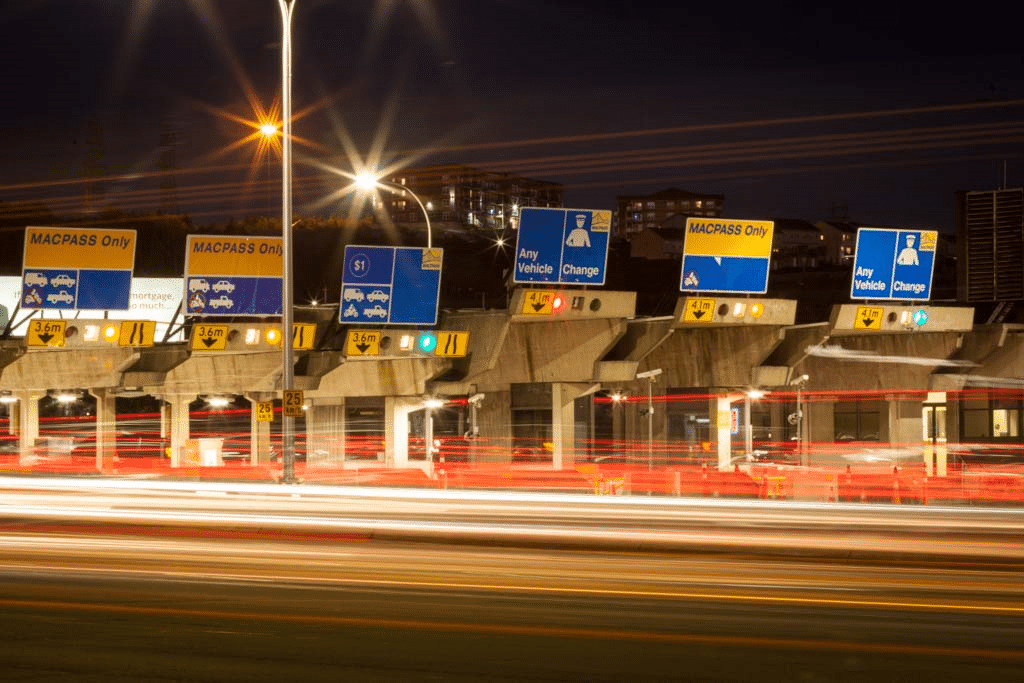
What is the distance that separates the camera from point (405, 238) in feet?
416

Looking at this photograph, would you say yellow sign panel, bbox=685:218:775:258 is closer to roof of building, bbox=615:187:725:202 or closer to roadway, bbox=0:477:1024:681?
roadway, bbox=0:477:1024:681

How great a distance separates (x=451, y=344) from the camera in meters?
39.1

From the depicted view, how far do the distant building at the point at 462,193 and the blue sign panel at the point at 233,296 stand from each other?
4663 inches

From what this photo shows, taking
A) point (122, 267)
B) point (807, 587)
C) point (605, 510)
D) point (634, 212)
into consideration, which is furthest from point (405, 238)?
point (807, 587)

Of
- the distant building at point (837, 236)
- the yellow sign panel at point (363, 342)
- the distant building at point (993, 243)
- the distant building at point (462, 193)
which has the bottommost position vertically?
the yellow sign panel at point (363, 342)

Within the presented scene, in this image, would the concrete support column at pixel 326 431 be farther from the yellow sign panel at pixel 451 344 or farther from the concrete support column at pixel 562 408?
the yellow sign panel at pixel 451 344

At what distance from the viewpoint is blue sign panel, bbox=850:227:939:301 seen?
38281mm

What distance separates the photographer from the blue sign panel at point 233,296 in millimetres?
36906

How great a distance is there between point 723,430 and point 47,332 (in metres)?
20.9

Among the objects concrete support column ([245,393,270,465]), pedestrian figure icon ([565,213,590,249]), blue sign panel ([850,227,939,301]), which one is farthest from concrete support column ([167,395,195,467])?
blue sign panel ([850,227,939,301])

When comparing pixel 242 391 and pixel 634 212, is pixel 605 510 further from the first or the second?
pixel 634 212

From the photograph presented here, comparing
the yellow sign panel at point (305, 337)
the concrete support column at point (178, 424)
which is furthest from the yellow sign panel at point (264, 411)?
the concrete support column at point (178, 424)

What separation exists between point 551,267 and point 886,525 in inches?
633

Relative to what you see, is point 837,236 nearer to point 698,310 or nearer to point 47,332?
point 698,310
